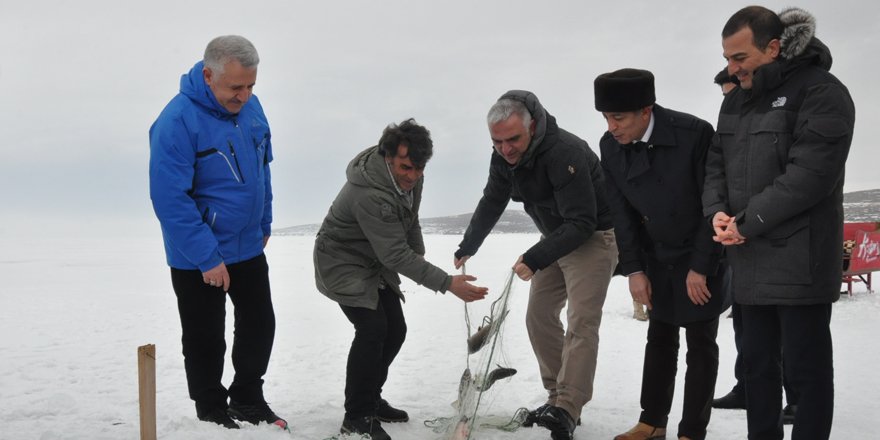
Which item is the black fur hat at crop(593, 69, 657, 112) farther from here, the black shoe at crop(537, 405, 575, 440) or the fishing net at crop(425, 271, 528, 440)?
the black shoe at crop(537, 405, 575, 440)

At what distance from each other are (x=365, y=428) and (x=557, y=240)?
1.50 meters

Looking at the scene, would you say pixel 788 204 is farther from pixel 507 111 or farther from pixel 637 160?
pixel 507 111

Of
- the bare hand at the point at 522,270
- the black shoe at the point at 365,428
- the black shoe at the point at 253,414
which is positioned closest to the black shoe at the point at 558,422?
the bare hand at the point at 522,270

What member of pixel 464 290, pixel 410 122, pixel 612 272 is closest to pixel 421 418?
pixel 464 290

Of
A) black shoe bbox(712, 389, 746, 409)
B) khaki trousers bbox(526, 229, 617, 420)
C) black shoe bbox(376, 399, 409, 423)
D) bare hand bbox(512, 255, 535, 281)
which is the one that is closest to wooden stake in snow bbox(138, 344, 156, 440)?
black shoe bbox(376, 399, 409, 423)

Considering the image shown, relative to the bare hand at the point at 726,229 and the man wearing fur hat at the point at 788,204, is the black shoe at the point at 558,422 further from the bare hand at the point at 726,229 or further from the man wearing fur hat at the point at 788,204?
the bare hand at the point at 726,229

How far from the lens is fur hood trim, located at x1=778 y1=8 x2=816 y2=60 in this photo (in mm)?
2916

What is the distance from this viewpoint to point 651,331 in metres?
3.87

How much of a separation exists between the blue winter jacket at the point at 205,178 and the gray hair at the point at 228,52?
154mm

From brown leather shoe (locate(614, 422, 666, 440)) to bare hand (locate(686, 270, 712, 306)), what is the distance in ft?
2.68

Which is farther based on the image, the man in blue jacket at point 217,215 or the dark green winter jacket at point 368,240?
the dark green winter jacket at point 368,240

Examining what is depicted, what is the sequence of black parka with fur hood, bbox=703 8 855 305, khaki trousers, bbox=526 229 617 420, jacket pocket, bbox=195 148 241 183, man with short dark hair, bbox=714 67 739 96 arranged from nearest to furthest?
black parka with fur hood, bbox=703 8 855 305 → jacket pocket, bbox=195 148 241 183 → khaki trousers, bbox=526 229 617 420 → man with short dark hair, bbox=714 67 739 96

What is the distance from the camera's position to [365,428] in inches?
153

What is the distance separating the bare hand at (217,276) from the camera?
3.63m
